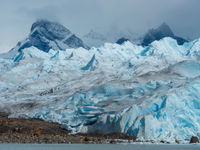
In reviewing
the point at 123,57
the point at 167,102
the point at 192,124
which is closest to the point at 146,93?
the point at 167,102

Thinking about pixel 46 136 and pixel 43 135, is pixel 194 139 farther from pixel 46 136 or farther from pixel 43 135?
pixel 43 135

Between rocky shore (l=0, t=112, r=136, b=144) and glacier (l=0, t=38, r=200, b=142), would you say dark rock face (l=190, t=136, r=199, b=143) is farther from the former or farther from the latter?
rocky shore (l=0, t=112, r=136, b=144)

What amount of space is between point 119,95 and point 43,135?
1672cm

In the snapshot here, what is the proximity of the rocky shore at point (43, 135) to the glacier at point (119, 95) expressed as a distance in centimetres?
139

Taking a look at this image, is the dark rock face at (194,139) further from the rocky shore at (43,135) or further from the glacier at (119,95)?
the rocky shore at (43,135)

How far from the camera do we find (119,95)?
5647 cm

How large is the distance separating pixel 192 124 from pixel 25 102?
4409cm

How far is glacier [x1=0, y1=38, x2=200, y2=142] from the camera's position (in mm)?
41438

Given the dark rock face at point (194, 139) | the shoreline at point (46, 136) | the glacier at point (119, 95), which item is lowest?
the dark rock face at point (194, 139)

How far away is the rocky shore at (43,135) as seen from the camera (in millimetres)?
40250

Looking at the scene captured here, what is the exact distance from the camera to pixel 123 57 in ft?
364

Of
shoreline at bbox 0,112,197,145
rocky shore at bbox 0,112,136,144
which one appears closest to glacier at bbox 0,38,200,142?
shoreline at bbox 0,112,197,145

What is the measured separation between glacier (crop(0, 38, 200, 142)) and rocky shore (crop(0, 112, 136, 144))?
1388 millimetres

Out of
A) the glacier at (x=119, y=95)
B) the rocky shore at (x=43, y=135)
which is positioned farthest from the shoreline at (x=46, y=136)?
the glacier at (x=119, y=95)
